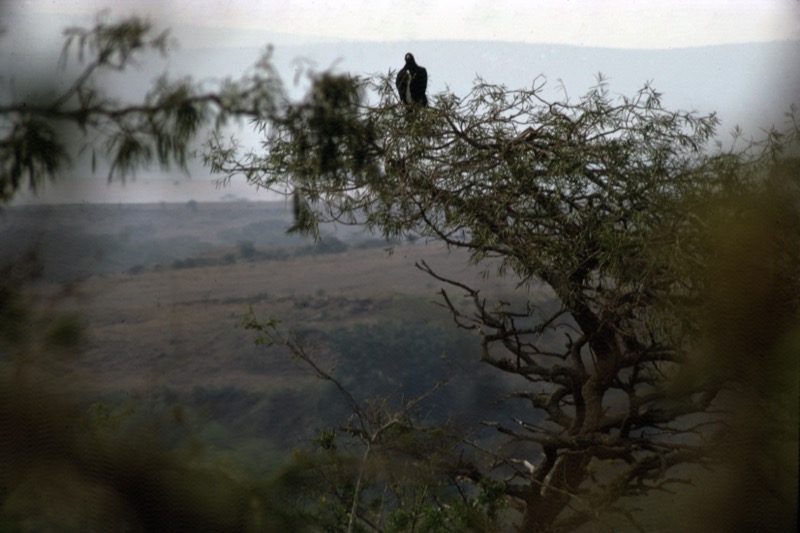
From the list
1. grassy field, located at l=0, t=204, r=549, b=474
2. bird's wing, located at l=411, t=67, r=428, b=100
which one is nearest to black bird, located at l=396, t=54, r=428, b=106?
bird's wing, located at l=411, t=67, r=428, b=100

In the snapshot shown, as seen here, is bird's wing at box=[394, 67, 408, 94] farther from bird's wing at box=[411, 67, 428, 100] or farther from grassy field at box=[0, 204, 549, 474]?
grassy field at box=[0, 204, 549, 474]

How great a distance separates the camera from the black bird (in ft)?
11.0

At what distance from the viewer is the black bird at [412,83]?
334cm

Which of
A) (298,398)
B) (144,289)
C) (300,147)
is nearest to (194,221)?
(300,147)

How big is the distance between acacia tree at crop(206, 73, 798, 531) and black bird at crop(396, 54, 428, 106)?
0.08 m

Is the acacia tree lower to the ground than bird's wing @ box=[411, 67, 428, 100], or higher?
lower

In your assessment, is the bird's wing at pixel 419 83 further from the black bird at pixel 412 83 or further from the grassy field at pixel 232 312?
the grassy field at pixel 232 312

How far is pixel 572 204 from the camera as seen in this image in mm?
3207

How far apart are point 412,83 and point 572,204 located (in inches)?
31.3

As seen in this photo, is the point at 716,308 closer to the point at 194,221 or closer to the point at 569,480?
the point at 569,480

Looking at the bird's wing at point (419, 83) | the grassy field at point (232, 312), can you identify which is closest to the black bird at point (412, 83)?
the bird's wing at point (419, 83)

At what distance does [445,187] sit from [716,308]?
44.4 inches

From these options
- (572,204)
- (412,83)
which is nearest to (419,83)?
(412,83)

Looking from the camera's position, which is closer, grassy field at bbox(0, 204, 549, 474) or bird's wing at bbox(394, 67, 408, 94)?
grassy field at bbox(0, 204, 549, 474)
